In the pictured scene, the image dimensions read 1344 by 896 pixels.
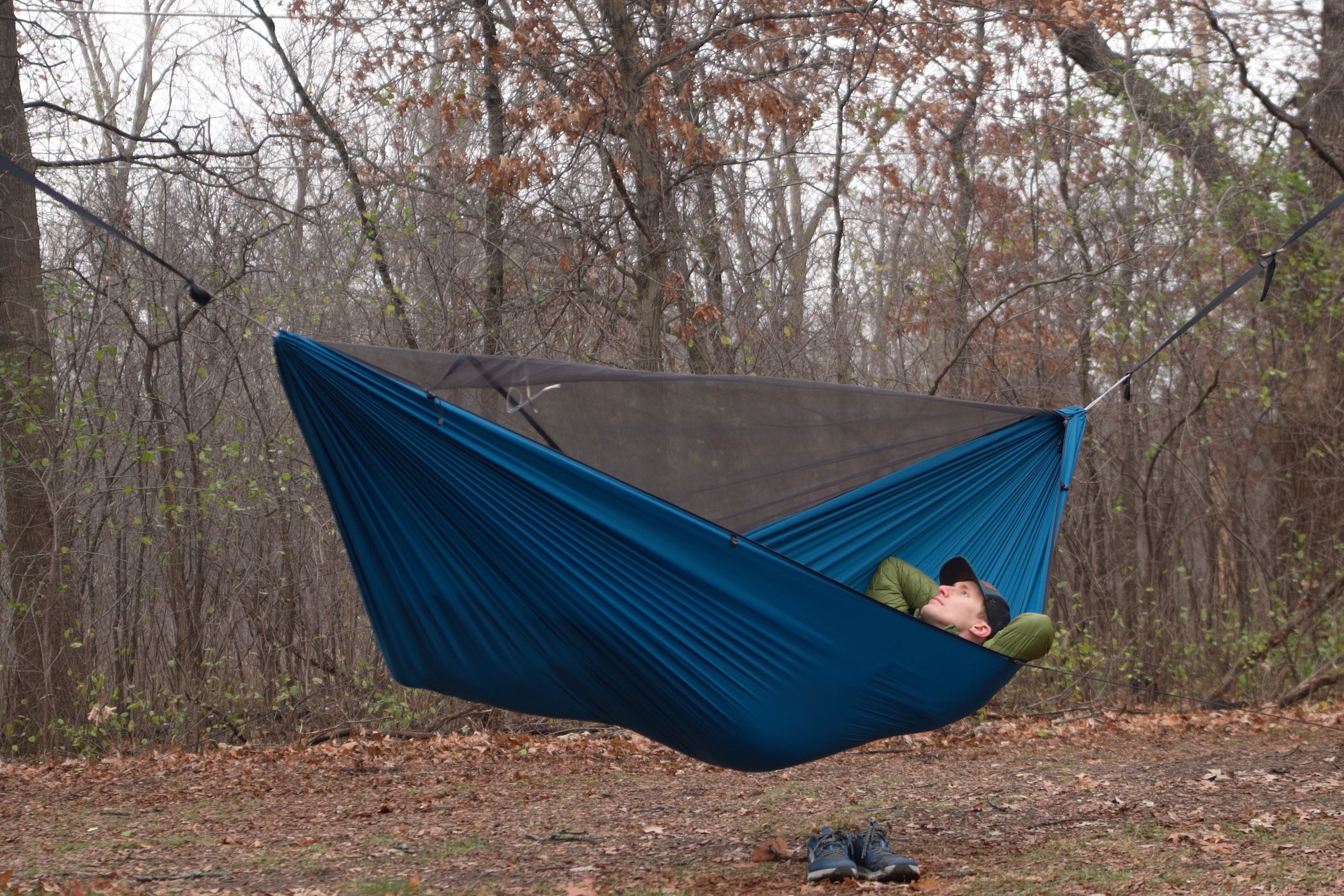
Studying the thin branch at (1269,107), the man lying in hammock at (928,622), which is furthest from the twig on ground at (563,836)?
the thin branch at (1269,107)

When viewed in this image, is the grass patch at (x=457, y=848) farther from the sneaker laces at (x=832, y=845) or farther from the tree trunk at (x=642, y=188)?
the tree trunk at (x=642, y=188)

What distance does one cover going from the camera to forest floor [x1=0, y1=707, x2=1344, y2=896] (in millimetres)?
2529

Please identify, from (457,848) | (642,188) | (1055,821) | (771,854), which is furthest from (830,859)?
(642,188)

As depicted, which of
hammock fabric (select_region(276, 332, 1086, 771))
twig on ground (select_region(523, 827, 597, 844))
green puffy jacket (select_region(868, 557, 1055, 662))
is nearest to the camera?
hammock fabric (select_region(276, 332, 1086, 771))

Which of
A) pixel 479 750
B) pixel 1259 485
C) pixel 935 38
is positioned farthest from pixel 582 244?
pixel 1259 485

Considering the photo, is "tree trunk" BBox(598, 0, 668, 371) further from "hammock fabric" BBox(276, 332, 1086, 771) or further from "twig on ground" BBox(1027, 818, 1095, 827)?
"twig on ground" BBox(1027, 818, 1095, 827)

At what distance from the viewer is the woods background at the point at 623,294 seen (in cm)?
512

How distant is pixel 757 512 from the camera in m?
2.84

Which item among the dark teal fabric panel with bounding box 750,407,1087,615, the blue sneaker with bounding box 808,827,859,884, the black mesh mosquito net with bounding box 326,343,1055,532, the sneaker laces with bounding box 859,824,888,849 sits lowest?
the blue sneaker with bounding box 808,827,859,884

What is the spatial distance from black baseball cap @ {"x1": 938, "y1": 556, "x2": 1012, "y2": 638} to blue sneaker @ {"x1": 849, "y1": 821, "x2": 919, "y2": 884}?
56 centimetres

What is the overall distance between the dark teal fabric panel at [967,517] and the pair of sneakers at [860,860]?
690 millimetres

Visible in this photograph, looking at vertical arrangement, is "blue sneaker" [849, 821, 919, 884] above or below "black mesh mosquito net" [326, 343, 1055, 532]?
below

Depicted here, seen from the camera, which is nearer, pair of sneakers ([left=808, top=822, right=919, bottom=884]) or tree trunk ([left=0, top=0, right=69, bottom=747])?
pair of sneakers ([left=808, top=822, right=919, bottom=884])

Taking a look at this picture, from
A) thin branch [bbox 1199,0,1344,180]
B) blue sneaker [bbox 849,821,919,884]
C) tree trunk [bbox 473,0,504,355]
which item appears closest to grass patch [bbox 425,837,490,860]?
blue sneaker [bbox 849,821,919,884]
